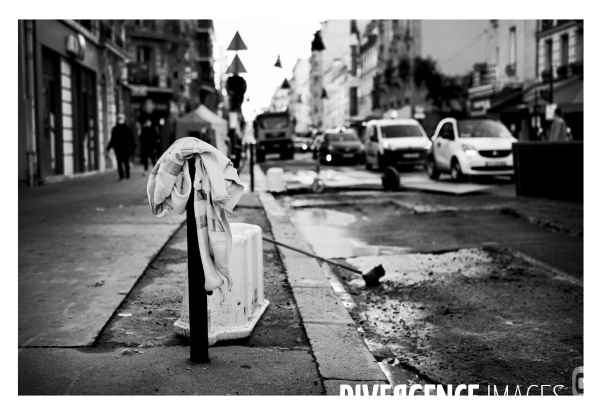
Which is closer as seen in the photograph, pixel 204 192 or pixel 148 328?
pixel 204 192

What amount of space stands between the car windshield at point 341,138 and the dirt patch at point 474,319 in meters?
26.9

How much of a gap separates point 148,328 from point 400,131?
78.1 feet

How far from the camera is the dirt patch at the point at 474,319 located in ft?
15.0

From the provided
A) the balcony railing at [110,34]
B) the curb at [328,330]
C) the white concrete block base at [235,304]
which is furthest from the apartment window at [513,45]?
the white concrete block base at [235,304]

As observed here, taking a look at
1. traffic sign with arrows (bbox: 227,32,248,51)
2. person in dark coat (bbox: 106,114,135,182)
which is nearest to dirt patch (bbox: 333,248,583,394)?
traffic sign with arrows (bbox: 227,32,248,51)

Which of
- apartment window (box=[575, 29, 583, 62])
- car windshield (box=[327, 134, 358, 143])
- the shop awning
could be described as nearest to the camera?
the shop awning

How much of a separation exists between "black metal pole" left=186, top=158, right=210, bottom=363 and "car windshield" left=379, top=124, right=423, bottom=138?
24273 mm

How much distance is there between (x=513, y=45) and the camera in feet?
146

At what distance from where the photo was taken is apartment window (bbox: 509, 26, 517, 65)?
44.0m

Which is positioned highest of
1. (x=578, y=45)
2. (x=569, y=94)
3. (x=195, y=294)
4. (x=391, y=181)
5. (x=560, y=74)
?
(x=578, y=45)

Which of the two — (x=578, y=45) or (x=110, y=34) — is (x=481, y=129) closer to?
(x=110, y=34)

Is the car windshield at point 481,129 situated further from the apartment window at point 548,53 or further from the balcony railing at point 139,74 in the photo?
the balcony railing at point 139,74

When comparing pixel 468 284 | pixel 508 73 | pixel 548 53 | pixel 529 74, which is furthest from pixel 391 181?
pixel 508 73

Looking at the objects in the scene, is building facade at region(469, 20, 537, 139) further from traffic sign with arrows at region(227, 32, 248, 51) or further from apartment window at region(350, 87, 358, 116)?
apartment window at region(350, 87, 358, 116)
